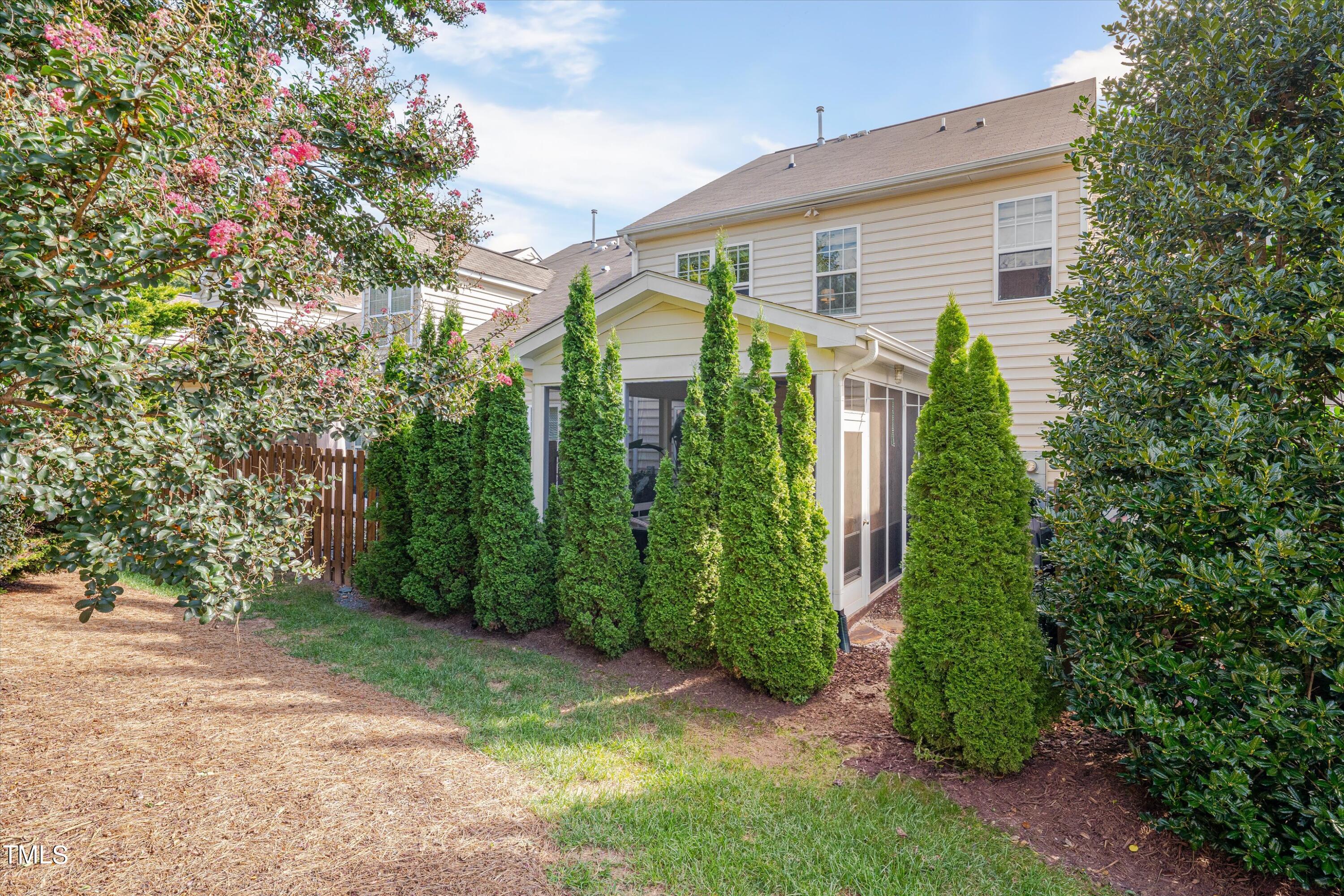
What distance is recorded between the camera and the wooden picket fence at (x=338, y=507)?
805 cm

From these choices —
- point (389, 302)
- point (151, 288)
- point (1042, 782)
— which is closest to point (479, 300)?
point (389, 302)

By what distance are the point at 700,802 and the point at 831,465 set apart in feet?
11.5

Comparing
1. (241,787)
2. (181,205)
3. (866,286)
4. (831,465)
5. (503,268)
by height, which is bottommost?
(241,787)

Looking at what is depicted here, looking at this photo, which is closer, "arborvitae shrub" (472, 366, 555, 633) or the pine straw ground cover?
the pine straw ground cover

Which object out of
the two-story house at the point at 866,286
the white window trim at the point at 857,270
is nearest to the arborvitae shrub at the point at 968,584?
the two-story house at the point at 866,286

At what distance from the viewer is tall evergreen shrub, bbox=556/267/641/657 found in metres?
5.77

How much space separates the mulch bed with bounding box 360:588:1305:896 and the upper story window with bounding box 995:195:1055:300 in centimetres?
570

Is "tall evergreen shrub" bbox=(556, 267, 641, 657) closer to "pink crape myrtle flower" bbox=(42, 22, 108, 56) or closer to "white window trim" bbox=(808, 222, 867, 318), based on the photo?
"pink crape myrtle flower" bbox=(42, 22, 108, 56)

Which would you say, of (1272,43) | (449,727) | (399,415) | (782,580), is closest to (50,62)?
(399,415)

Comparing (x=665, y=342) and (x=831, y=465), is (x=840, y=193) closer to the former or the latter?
(x=665, y=342)

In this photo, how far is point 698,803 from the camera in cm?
340

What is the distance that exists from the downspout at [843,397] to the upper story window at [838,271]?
402 centimetres

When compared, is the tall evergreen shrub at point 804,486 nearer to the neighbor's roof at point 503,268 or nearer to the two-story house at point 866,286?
the two-story house at point 866,286

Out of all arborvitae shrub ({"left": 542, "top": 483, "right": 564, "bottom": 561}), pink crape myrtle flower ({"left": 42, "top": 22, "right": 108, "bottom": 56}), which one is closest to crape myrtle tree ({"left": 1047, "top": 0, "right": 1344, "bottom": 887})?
arborvitae shrub ({"left": 542, "top": 483, "right": 564, "bottom": 561})
